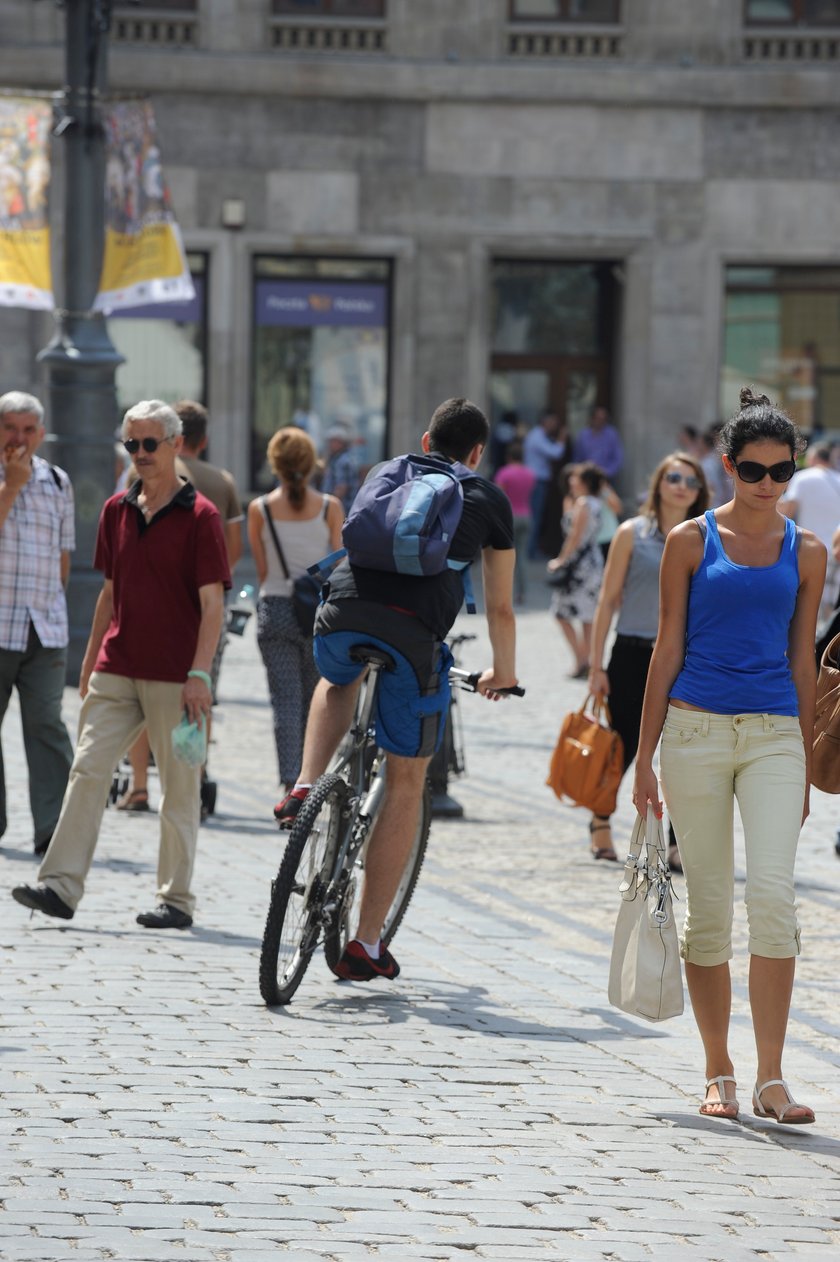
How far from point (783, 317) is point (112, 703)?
833 inches

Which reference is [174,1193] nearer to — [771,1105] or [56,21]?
[771,1105]

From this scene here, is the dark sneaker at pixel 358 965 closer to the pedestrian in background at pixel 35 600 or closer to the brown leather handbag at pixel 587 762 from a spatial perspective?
the pedestrian in background at pixel 35 600

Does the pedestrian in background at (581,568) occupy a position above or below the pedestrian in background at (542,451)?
below

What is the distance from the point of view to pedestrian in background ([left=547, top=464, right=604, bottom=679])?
688 inches

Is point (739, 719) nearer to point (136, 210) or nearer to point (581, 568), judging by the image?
point (136, 210)

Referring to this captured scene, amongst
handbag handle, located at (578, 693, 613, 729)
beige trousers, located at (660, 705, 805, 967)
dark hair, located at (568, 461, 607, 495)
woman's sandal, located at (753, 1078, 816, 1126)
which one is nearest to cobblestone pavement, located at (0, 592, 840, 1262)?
woman's sandal, located at (753, 1078, 816, 1126)

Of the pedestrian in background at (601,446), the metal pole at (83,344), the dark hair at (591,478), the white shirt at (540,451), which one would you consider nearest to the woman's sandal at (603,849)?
the metal pole at (83,344)

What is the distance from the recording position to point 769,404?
5898 millimetres

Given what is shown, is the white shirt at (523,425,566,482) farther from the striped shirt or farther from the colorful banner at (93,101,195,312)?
the striped shirt

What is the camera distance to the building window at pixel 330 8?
88.1ft

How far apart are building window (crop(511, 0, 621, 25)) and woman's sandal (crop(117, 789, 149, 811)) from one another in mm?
18322

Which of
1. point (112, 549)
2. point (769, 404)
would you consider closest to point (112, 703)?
point (112, 549)

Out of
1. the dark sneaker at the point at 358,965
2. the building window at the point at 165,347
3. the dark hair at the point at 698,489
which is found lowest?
the dark sneaker at the point at 358,965

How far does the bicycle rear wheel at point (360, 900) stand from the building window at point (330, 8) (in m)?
20.9
